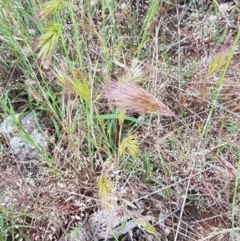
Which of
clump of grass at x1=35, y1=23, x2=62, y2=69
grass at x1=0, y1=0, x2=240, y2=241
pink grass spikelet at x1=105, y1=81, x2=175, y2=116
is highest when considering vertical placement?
clump of grass at x1=35, y1=23, x2=62, y2=69

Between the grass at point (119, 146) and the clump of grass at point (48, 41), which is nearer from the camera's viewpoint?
the clump of grass at point (48, 41)

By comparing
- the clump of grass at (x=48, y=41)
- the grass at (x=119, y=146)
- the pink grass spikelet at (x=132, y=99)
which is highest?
the clump of grass at (x=48, y=41)

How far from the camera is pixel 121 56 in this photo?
1300mm

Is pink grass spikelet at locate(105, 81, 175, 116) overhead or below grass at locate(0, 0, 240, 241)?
overhead

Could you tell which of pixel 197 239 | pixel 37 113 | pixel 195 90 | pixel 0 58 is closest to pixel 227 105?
pixel 195 90

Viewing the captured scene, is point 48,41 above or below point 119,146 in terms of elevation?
above

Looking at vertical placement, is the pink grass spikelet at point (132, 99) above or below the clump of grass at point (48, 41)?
below

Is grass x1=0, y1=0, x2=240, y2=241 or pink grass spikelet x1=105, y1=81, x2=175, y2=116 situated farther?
grass x1=0, y1=0, x2=240, y2=241

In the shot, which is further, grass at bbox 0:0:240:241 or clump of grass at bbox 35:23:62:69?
grass at bbox 0:0:240:241

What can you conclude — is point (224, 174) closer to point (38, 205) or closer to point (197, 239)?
point (197, 239)

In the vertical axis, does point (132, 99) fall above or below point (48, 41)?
below

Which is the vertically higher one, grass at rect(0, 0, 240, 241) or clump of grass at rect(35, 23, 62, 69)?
clump of grass at rect(35, 23, 62, 69)

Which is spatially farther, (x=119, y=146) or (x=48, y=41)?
(x=119, y=146)

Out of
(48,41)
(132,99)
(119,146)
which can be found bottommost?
(119,146)
